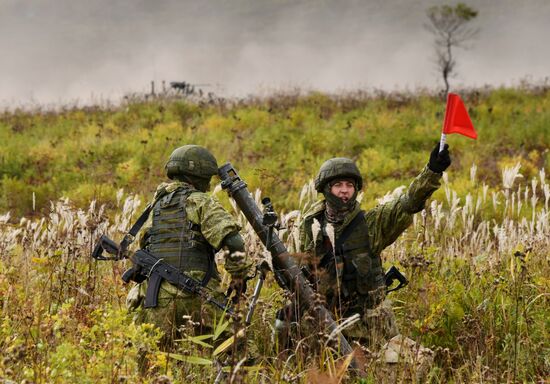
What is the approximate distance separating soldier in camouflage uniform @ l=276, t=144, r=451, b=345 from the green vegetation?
0.21 m

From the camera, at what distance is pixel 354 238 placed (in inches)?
183

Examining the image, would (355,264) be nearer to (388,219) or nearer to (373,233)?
(373,233)

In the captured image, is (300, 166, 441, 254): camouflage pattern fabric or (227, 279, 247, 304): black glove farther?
(300, 166, 441, 254): camouflage pattern fabric

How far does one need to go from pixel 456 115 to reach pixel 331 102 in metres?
15.5

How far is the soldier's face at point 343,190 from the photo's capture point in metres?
4.76

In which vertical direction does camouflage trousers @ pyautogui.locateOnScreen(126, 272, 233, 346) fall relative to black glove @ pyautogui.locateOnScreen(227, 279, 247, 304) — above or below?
below

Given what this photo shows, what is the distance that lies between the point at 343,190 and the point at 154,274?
60.5 inches

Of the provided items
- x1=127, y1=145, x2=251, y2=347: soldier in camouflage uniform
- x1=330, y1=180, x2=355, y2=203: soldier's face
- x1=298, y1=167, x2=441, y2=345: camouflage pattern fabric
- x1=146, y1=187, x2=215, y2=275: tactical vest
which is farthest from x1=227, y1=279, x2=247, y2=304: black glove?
x1=330, y1=180, x2=355, y2=203: soldier's face

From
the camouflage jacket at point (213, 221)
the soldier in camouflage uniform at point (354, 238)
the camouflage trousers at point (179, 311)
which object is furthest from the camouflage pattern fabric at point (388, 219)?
the camouflage trousers at point (179, 311)

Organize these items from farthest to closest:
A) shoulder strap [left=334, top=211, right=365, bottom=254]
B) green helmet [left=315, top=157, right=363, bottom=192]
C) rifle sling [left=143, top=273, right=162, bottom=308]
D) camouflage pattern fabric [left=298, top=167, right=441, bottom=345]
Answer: green helmet [left=315, top=157, right=363, bottom=192] → shoulder strap [left=334, top=211, right=365, bottom=254] → camouflage pattern fabric [left=298, top=167, right=441, bottom=345] → rifle sling [left=143, top=273, right=162, bottom=308]

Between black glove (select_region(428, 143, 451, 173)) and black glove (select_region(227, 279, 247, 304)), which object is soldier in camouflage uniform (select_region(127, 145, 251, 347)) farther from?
black glove (select_region(428, 143, 451, 173))

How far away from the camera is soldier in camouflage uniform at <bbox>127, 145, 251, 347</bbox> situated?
421 centimetres

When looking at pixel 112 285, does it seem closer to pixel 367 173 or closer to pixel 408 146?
pixel 367 173

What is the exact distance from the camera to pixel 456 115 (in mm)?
4262
